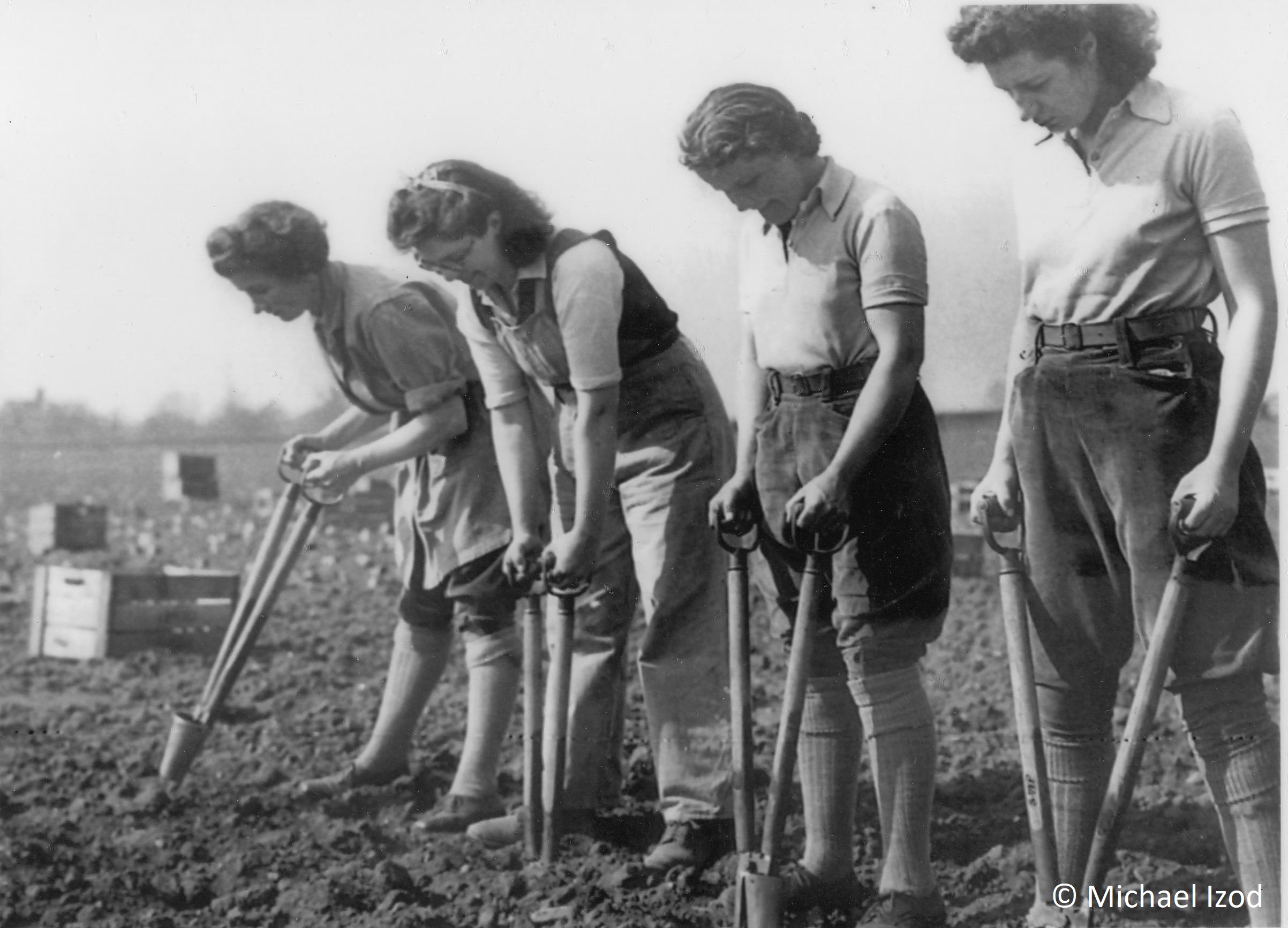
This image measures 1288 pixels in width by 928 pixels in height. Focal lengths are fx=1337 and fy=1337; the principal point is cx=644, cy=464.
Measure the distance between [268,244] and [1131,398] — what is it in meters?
2.41

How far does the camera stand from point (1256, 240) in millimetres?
2557

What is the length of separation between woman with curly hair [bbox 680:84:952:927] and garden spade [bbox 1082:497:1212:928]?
1.31 ft

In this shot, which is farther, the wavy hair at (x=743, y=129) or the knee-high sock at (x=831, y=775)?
the knee-high sock at (x=831, y=775)

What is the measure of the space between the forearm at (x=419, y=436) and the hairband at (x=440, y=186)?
77 cm

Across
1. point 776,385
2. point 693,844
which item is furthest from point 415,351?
point 693,844

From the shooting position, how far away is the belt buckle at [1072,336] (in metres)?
2.71

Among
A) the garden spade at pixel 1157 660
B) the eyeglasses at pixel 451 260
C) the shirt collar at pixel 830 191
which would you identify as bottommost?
the garden spade at pixel 1157 660

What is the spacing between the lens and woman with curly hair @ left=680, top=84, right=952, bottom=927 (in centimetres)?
280

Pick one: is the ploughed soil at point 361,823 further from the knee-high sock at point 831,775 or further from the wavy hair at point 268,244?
the wavy hair at point 268,244

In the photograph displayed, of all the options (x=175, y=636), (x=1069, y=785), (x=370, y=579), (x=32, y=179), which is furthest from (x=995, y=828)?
(x=370, y=579)

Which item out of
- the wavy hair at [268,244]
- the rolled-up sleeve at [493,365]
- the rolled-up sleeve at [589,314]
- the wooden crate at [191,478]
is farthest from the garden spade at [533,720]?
the wooden crate at [191,478]

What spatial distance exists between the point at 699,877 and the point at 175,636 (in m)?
3.62

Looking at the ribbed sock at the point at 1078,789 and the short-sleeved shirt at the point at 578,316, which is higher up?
the short-sleeved shirt at the point at 578,316

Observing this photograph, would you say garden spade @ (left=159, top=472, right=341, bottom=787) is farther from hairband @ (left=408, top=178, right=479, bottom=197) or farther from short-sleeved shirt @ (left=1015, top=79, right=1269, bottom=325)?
short-sleeved shirt @ (left=1015, top=79, right=1269, bottom=325)
